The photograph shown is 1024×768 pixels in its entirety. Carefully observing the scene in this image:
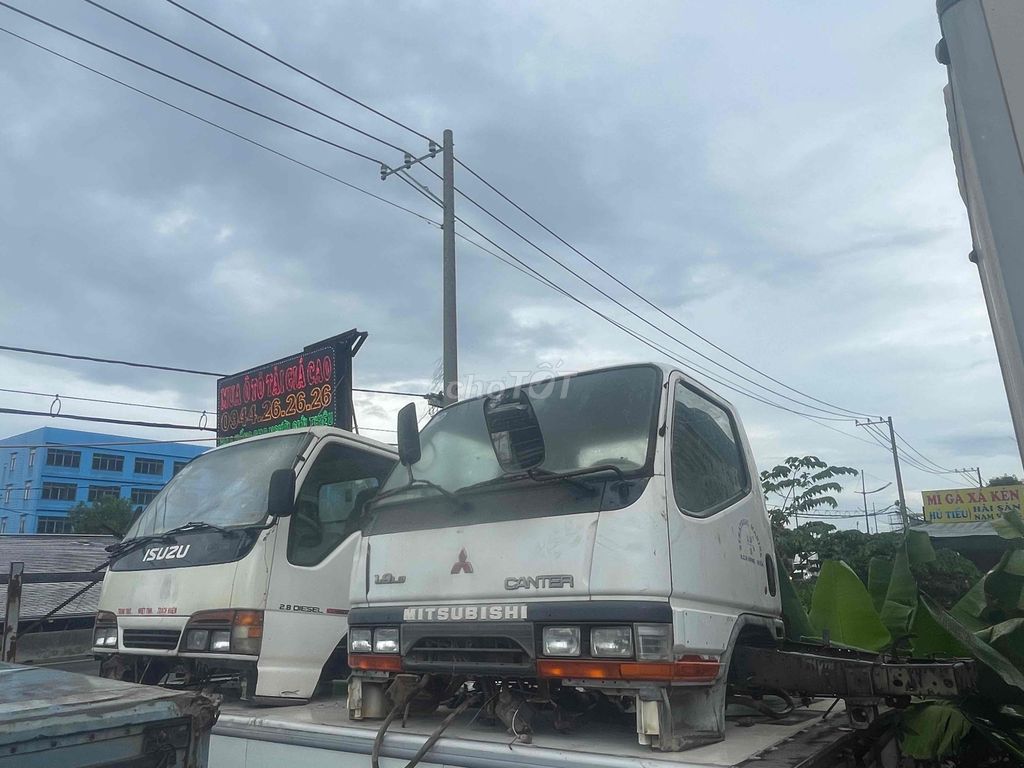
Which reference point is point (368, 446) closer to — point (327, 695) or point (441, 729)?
point (327, 695)

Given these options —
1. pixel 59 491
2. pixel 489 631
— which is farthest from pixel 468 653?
pixel 59 491

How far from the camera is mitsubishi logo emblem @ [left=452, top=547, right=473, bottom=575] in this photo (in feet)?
11.2

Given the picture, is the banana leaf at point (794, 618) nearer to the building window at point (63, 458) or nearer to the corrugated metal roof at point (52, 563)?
the corrugated metal roof at point (52, 563)

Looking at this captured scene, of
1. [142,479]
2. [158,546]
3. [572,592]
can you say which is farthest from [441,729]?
[142,479]

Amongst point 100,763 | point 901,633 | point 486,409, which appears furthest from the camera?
point 901,633

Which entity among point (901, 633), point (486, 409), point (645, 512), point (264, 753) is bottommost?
point (264, 753)

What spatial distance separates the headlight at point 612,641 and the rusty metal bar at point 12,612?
478cm

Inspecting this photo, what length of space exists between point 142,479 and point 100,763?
7836 cm

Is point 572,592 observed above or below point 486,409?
below

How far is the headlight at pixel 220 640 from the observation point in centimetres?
449

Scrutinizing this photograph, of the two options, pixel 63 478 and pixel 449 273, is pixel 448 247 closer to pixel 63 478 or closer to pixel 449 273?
pixel 449 273

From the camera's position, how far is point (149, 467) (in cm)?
7544

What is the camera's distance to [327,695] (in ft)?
16.0

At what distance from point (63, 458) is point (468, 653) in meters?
76.3
